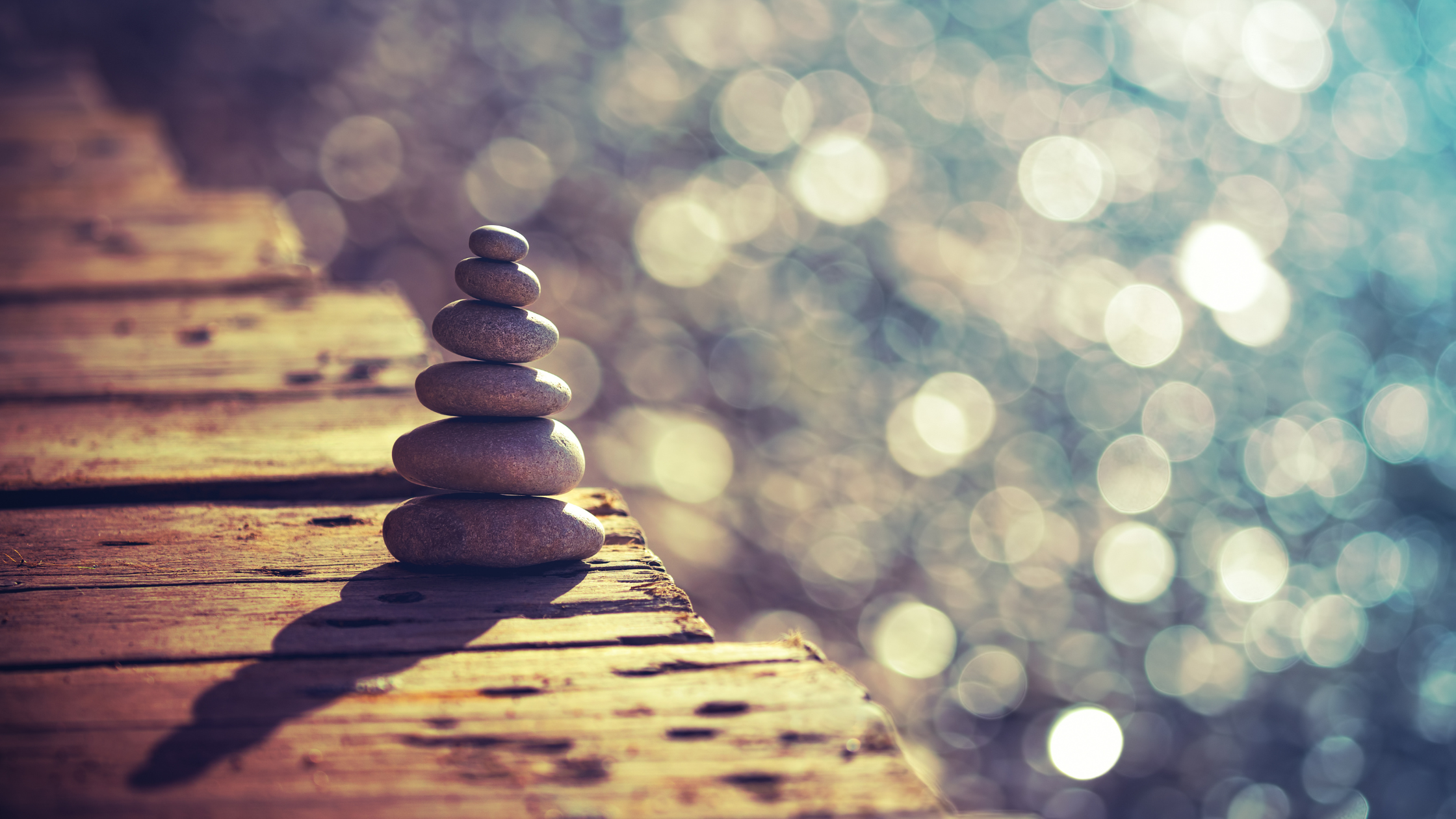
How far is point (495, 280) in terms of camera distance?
1.73 metres

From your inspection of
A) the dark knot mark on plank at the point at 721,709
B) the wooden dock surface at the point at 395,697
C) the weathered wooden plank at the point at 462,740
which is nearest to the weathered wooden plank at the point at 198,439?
the wooden dock surface at the point at 395,697

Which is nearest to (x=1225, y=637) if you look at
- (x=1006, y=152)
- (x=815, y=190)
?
(x=815, y=190)

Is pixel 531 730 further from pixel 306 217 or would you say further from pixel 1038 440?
pixel 306 217

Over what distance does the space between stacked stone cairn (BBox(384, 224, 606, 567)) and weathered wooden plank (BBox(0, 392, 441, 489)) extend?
48cm

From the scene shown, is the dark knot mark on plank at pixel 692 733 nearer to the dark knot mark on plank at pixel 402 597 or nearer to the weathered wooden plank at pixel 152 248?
the dark knot mark on plank at pixel 402 597

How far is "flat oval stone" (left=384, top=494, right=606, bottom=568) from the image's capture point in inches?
65.4

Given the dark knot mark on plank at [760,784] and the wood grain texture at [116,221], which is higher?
the wood grain texture at [116,221]

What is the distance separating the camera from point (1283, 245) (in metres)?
8.66

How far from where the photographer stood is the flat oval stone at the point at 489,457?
1.68m

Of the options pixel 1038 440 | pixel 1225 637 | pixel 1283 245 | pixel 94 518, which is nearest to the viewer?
pixel 94 518

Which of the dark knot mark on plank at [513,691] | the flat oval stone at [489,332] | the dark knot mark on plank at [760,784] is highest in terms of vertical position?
the flat oval stone at [489,332]

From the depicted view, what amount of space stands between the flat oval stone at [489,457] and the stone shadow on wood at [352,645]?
151 millimetres

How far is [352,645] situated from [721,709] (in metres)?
0.55

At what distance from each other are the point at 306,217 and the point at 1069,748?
570cm
